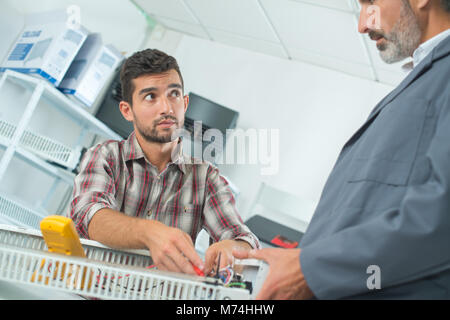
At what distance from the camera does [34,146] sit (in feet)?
7.84

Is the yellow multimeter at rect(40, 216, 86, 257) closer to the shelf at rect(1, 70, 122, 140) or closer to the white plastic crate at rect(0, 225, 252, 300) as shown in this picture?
the white plastic crate at rect(0, 225, 252, 300)

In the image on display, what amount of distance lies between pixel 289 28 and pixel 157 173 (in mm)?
2072

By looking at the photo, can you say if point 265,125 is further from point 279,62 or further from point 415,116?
point 415,116

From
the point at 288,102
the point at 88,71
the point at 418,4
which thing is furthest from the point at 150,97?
the point at 288,102

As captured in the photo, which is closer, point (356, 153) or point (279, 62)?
point (356, 153)

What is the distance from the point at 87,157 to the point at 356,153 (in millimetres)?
796

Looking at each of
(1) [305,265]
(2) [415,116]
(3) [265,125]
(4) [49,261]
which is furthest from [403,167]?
(3) [265,125]

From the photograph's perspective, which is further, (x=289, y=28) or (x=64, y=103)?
(x=289, y=28)

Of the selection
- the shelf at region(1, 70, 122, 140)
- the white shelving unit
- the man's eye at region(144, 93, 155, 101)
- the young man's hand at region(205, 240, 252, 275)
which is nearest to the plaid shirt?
the man's eye at region(144, 93, 155, 101)

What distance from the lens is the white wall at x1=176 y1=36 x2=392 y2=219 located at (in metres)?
3.26

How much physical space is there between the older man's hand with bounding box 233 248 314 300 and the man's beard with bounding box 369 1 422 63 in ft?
1.70

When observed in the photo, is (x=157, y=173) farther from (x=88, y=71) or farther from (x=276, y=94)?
(x=276, y=94)

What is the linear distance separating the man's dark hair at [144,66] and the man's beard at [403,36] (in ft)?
2.14

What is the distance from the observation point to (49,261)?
0.55m
